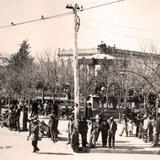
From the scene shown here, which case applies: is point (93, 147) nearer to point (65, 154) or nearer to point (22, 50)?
point (65, 154)

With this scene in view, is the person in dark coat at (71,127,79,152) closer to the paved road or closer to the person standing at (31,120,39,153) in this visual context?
the paved road

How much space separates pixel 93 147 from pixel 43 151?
257 cm

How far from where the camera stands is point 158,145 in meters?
24.0

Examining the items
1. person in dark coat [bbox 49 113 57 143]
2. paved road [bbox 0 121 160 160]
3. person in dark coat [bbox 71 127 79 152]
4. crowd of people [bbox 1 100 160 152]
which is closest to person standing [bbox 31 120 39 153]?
crowd of people [bbox 1 100 160 152]

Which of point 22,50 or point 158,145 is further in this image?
point 22,50

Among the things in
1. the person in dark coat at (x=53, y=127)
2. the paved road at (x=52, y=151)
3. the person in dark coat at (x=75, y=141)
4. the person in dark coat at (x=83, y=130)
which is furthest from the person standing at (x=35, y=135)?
the person in dark coat at (x=53, y=127)

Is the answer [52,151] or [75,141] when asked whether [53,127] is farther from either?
[75,141]

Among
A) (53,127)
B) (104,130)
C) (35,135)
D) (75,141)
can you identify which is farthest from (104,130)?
(35,135)

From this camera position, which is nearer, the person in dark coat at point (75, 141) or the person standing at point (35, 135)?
the person standing at point (35, 135)

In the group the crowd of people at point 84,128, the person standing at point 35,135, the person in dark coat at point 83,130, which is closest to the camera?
the person standing at point 35,135

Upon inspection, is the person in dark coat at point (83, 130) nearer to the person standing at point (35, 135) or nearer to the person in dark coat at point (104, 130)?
the person in dark coat at point (104, 130)

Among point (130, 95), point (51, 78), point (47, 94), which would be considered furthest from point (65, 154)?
point (47, 94)

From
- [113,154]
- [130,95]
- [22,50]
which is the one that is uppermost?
[22,50]

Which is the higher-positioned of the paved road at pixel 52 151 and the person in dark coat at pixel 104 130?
the person in dark coat at pixel 104 130
